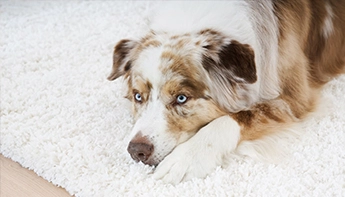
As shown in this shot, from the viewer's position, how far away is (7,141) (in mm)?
2340

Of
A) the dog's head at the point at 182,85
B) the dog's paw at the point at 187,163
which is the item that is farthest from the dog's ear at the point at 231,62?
the dog's paw at the point at 187,163

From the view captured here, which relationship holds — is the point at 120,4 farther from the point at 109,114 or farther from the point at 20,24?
the point at 109,114

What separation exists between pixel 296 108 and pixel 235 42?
504 millimetres

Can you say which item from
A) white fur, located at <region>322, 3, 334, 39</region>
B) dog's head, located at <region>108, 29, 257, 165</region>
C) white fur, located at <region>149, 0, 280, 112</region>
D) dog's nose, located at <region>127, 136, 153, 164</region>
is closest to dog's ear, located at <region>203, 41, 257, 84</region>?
dog's head, located at <region>108, 29, 257, 165</region>

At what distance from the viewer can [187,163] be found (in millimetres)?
1974

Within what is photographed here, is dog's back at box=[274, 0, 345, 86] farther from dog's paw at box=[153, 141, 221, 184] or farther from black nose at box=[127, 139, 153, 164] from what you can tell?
black nose at box=[127, 139, 153, 164]

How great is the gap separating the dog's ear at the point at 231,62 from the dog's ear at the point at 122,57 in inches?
15.7

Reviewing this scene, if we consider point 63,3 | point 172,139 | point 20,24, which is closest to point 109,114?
point 172,139

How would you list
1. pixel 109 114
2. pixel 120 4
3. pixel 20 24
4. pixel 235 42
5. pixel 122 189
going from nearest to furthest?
pixel 122 189
pixel 235 42
pixel 109 114
pixel 20 24
pixel 120 4

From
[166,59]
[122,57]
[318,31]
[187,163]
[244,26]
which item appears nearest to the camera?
[187,163]

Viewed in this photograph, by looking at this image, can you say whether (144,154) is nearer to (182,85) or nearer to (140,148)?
(140,148)

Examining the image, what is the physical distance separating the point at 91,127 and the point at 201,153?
66 cm

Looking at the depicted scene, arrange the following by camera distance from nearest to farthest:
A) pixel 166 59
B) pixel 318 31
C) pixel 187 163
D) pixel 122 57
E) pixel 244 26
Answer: pixel 187 163, pixel 166 59, pixel 244 26, pixel 122 57, pixel 318 31

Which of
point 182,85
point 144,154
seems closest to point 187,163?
point 144,154
